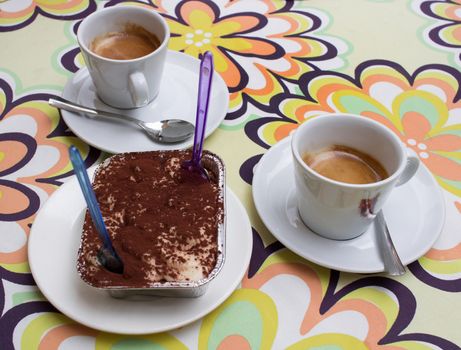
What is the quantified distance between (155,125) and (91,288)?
37 centimetres

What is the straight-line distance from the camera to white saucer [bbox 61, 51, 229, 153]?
1.00 m

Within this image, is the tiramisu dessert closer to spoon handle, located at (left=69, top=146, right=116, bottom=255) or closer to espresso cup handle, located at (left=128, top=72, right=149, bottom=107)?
spoon handle, located at (left=69, top=146, right=116, bottom=255)

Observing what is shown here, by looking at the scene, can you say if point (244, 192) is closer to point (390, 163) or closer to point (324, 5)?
point (390, 163)

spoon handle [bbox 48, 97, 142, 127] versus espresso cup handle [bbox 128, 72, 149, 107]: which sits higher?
espresso cup handle [bbox 128, 72, 149, 107]

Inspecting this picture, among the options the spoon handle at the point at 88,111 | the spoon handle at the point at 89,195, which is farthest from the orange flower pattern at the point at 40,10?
the spoon handle at the point at 89,195

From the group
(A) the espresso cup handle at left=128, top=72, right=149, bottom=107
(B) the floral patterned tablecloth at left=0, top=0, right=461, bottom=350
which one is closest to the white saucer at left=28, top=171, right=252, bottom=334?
(B) the floral patterned tablecloth at left=0, top=0, right=461, bottom=350

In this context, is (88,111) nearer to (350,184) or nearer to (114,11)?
(114,11)

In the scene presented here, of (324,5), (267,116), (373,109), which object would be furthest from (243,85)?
(324,5)

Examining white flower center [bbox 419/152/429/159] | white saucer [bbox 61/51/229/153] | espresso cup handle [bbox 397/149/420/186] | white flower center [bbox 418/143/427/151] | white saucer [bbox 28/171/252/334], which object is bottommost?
white saucer [bbox 28/171/252/334]

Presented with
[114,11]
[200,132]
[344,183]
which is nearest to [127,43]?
[114,11]

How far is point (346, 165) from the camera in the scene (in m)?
0.90

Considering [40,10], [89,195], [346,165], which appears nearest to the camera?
[89,195]

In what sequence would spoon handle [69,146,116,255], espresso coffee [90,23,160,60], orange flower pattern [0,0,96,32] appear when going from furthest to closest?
orange flower pattern [0,0,96,32] → espresso coffee [90,23,160,60] → spoon handle [69,146,116,255]

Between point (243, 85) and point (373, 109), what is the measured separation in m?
0.30
